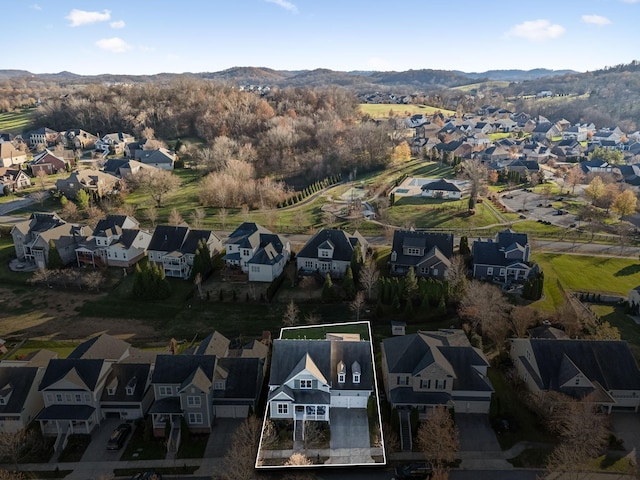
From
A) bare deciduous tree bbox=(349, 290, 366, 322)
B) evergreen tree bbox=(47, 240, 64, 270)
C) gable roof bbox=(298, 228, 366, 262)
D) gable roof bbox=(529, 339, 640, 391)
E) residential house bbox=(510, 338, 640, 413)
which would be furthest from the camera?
evergreen tree bbox=(47, 240, 64, 270)

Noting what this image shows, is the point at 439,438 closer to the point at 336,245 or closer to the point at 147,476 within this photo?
the point at 147,476

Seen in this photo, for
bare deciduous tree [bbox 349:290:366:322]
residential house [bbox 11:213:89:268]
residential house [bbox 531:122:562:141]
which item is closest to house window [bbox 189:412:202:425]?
bare deciduous tree [bbox 349:290:366:322]

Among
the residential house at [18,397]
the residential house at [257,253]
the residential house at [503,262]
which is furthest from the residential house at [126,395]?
the residential house at [503,262]

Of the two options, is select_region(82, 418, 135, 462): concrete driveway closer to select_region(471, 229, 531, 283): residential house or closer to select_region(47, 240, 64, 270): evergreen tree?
select_region(47, 240, 64, 270): evergreen tree

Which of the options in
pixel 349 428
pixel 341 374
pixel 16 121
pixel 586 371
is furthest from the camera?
pixel 16 121

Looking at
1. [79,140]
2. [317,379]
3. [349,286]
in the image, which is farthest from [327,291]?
[79,140]

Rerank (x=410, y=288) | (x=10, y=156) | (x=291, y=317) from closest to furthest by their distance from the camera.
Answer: (x=291, y=317)
(x=410, y=288)
(x=10, y=156)
